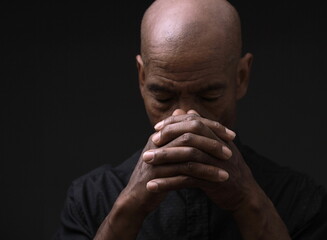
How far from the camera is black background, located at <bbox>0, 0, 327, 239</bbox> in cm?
368

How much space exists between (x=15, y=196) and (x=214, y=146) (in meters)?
1.52

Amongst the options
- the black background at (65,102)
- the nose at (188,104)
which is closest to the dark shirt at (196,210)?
the nose at (188,104)

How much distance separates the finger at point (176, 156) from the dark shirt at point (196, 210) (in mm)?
327

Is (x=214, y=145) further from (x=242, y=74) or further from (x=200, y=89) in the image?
(x=242, y=74)

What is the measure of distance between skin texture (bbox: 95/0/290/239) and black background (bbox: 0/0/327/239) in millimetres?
1016

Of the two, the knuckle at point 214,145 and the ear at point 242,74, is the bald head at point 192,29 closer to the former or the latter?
the ear at point 242,74

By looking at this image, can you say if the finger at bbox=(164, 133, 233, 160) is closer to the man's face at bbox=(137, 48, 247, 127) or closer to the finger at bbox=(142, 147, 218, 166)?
the finger at bbox=(142, 147, 218, 166)

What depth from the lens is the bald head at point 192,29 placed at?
252 centimetres

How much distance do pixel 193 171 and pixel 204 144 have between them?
7cm

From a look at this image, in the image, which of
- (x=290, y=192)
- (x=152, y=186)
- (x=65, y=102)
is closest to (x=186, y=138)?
(x=152, y=186)

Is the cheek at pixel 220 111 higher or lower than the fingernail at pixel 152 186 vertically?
higher

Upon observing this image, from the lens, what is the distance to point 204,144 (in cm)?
236

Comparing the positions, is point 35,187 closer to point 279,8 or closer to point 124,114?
point 124,114

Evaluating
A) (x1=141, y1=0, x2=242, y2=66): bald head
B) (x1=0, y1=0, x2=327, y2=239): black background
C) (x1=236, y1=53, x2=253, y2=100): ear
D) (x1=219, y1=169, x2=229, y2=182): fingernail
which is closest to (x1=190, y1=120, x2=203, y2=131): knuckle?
(x1=219, y1=169, x2=229, y2=182): fingernail
